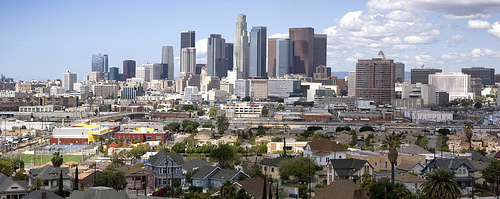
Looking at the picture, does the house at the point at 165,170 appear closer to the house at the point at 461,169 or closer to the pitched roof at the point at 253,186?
the pitched roof at the point at 253,186

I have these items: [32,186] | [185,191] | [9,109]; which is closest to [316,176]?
[185,191]

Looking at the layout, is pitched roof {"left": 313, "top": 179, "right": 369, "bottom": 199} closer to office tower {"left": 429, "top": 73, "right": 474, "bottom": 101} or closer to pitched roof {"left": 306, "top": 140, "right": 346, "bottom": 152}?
pitched roof {"left": 306, "top": 140, "right": 346, "bottom": 152}

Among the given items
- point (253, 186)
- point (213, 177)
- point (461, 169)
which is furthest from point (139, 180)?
point (461, 169)

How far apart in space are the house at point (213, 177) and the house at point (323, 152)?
7.45 m

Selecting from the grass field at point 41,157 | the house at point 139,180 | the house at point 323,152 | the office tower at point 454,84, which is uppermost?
the office tower at point 454,84

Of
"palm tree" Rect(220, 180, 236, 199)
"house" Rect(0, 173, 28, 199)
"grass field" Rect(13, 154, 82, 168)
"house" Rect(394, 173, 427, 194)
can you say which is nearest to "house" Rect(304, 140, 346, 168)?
"house" Rect(394, 173, 427, 194)

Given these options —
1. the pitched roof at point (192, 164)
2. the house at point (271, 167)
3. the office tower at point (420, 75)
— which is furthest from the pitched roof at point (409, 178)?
the office tower at point (420, 75)

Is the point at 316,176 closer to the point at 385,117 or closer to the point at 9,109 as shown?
the point at 385,117

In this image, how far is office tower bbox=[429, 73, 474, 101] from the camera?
160 metres

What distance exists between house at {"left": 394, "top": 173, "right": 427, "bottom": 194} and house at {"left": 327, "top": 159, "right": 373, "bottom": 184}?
1689 mm

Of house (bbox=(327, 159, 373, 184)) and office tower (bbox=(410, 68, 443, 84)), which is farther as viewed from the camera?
office tower (bbox=(410, 68, 443, 84))

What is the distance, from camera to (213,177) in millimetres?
30594

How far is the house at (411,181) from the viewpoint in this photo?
30.0 meters

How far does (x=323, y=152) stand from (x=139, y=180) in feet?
36.9
